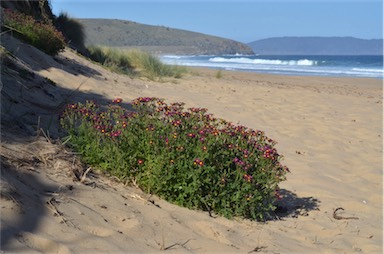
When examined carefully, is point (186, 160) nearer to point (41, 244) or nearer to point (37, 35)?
point (41, 244)

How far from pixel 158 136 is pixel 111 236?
1029mm

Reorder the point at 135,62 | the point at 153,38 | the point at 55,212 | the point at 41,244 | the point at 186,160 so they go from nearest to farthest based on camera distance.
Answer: the point at 41,244, the point at 55,212, the point at 186,160, the point at 135,62, the point at 153,38

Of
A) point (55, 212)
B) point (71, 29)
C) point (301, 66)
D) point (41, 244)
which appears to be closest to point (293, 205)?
point (55, 212)

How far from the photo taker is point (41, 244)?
2717mm

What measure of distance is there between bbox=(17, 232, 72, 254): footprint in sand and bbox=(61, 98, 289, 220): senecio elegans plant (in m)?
1.16

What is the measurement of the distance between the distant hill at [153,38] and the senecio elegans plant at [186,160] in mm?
89333

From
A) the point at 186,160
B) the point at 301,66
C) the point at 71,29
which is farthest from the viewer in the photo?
the point at 301,66

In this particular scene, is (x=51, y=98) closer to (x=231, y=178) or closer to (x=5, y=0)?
(x=231, y=178)

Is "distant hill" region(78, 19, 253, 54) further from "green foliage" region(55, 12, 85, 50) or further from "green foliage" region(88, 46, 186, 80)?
"green foliage" region(88, 46, 186, 80)

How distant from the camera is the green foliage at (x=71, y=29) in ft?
55.1

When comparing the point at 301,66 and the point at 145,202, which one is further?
the point at 301,66

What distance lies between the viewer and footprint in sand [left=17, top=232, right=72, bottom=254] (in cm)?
269

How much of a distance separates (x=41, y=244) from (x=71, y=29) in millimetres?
15398

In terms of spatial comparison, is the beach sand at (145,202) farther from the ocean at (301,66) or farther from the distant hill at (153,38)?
the distant hill at (153,38)
